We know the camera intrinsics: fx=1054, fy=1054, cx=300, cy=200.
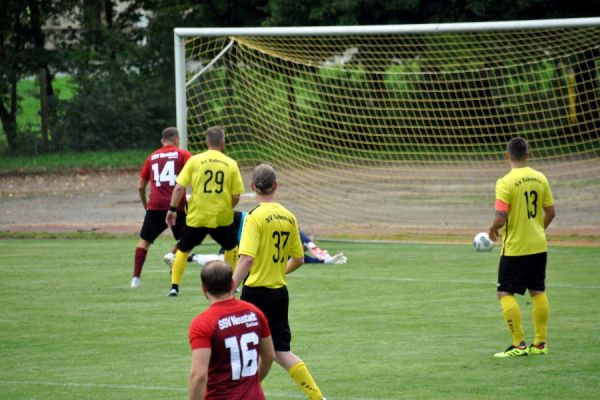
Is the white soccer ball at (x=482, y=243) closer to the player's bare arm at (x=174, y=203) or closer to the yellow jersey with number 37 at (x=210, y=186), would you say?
the yellow jersey with number 37 at (x=210, y=186)

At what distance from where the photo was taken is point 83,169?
102 feet

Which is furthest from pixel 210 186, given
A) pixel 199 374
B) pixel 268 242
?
pixel 199 374

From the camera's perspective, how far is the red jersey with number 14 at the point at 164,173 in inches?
528

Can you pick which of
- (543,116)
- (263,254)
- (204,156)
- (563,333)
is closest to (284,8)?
(543,116)

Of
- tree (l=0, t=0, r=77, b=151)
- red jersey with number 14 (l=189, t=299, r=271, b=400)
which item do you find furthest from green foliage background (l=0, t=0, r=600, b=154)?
red jersey with number 14 (l=189, t=299, r=271, b=400)

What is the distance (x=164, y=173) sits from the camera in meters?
13.5

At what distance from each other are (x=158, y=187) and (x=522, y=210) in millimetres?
5516

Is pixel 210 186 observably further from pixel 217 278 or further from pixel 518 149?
pixel 217 278

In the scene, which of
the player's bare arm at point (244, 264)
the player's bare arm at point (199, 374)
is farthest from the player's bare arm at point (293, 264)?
the player's bare arm at point (199, 374)

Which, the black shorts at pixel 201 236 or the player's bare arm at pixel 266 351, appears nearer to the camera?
the player's bare arm at pixel 266 351

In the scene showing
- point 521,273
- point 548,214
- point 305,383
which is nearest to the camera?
point 305,383

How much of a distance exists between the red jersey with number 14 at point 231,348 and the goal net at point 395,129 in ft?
45.2

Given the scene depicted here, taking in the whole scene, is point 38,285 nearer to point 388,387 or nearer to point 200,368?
point 388,387

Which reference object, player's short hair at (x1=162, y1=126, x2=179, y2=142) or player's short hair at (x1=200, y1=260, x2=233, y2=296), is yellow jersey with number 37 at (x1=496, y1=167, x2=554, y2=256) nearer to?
player's short hair at (x1=200, y1=260, x2=233, y2=296)
